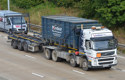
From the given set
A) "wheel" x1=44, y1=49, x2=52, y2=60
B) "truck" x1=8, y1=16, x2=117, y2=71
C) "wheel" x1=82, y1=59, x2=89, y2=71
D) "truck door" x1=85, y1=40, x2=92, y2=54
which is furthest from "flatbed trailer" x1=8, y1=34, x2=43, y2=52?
"truck door" x1=85, y1=40, x2=92, y2=54

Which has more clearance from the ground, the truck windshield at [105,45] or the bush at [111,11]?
the bush at [111,11]

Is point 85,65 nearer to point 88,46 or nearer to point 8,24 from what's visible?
point 88,46

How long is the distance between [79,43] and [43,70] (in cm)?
298

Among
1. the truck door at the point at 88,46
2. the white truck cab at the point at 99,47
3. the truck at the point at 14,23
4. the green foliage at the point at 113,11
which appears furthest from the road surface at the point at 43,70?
the truck at the point at 14,23

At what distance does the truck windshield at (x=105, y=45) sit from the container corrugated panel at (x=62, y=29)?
5.52ft

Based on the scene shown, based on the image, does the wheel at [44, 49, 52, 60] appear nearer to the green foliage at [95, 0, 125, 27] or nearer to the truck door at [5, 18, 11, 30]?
the green foliage at [95, 0, 125, 27]

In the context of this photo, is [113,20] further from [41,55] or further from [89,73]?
[89,73]

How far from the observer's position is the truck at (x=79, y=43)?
1997 cm

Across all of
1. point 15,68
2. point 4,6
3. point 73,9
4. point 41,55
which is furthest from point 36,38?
point 4,6

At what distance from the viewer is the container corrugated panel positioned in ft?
69.5

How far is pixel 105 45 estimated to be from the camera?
20.1 meters

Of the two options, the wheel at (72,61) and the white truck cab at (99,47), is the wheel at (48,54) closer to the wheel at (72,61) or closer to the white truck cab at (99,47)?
the wheel at (72,61)

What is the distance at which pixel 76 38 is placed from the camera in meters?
21.1

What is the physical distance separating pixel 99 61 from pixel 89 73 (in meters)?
1.00
